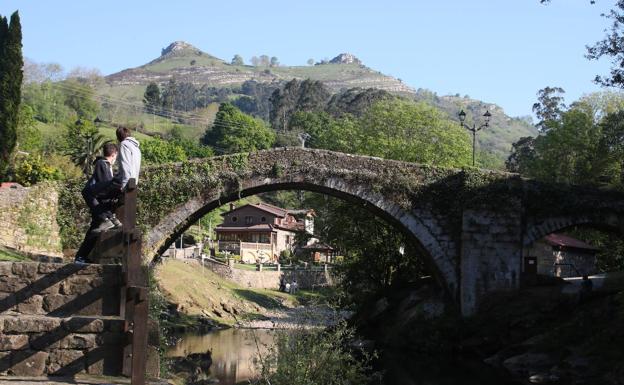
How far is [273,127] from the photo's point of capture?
105500 millimetres

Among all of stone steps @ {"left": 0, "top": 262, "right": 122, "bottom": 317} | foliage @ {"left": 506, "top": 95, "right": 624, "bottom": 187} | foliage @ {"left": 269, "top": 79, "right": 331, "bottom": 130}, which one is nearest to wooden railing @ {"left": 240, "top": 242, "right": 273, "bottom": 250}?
foliage @ {"left": 506, "top": 95, "right": 624, "bottom": 187}

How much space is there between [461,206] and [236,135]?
213 ft

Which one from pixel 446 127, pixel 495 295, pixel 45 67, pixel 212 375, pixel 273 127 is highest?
pixel 45 67

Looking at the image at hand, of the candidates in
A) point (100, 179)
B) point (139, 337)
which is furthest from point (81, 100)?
point (139, 337)

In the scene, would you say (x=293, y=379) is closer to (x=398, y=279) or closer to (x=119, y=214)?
(x=119, y=214)

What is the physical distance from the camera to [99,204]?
356 inches

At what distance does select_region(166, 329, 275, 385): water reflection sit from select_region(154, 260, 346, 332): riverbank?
1.19 m

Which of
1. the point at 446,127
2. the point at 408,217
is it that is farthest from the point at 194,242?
the point at 408,217

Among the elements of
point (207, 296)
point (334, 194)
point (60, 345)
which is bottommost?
point (207, 296)

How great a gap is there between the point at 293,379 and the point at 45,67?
9816 centimetres

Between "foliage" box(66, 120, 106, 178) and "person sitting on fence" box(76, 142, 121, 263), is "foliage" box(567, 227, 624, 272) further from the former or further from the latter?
"foliage" box(66, 120, 106, 178)

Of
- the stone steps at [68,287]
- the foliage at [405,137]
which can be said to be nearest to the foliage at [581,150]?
the foliage at [405,137]

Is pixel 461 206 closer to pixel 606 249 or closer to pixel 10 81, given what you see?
pixel 606 249

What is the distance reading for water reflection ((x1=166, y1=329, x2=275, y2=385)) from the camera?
19.1 m
